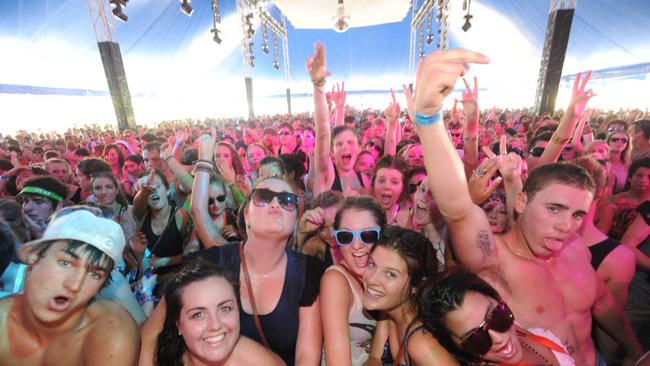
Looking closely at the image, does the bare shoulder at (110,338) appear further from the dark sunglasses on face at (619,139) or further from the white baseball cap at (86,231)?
the dark sunglasses on face at (619,139)

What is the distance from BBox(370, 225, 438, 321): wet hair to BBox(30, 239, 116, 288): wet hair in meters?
1.26

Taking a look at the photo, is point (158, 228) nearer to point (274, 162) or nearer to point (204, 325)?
point (274, 162)

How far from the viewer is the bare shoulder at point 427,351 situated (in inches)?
49.8

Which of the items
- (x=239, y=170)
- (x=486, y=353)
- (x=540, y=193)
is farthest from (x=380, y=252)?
(x=239, y=170)

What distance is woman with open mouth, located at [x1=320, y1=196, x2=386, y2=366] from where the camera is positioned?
1.56 m

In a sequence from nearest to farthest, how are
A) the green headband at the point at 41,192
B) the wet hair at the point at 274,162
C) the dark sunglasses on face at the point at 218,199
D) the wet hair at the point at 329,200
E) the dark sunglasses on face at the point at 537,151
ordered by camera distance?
the wet hair at the point at 329,200 < the green headband at the point at 41,192 < the dark sunglasses on face at the point at 218,199 < the wet hair at the point at 274,162 < the dark sunglasses on face at the point at 537,151

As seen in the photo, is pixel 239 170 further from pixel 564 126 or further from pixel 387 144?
pixel 564 126

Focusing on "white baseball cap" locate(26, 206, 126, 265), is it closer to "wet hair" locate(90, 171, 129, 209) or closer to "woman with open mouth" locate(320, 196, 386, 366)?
"woman with open mouth" locate(320, 196, 386, 366)

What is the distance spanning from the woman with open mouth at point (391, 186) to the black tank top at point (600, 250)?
1.29 metres

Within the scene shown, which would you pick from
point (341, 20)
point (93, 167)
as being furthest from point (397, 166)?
point (341, 20)

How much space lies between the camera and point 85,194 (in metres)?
3.81

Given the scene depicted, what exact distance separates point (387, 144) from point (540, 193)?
2938 mm

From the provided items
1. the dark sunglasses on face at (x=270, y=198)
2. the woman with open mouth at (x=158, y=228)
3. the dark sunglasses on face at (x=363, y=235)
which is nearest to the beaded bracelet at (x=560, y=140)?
the dark sunglasses on face at (x=363, y=235)

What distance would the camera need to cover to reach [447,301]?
1.29 m
